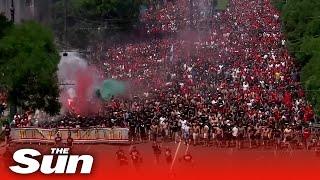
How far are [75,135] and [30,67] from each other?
4033 mm

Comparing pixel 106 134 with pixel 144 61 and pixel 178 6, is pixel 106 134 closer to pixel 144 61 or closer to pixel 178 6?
pixel 144 61

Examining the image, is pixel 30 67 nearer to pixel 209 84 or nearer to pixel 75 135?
pixel 75 135

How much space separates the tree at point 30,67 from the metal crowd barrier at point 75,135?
124 cm

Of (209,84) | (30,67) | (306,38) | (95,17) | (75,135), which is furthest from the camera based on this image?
(95,17)

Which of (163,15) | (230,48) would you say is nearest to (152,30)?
(163,15)

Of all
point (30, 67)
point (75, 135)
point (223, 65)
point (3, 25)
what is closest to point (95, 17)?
point (223, 65)

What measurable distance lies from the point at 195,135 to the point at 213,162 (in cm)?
472

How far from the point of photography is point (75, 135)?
1625 inches

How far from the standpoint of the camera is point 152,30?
85.4 m

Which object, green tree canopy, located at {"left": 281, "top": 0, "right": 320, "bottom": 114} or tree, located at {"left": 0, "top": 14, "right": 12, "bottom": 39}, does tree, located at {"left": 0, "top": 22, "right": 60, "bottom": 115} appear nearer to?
tree, located at {"left": 0, "top": 14, "right": 12, "bottom": 39}

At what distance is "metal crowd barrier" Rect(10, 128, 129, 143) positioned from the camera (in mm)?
41281

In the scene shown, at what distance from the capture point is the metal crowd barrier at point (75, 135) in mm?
41281

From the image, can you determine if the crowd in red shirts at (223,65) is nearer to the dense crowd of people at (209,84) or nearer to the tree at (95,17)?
the dense crowd of people at (209,84)

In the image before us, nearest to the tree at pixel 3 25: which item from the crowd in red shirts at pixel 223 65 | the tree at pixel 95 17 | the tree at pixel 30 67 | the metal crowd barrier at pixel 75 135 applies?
the tree at pixel 30 67
